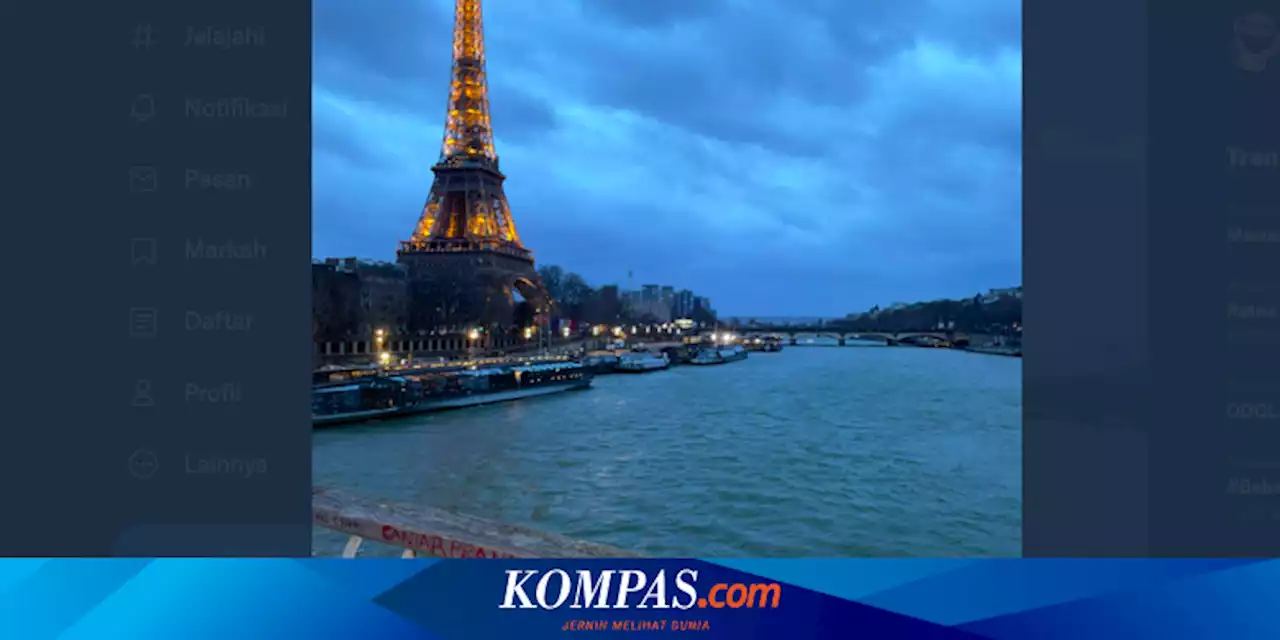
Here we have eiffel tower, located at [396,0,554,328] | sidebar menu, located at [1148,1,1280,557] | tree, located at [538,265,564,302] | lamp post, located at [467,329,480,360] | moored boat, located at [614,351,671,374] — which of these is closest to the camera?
sidebar menu, located at [1148,1,1280,557]

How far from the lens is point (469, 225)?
53.8 meters

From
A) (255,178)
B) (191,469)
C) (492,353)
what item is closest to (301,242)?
(255,178)

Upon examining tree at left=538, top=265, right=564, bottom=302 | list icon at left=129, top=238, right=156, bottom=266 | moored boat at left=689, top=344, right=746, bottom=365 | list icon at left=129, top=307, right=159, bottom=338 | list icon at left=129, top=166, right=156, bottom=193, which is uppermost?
tree at left=538, top=265, right=564, bottom=302

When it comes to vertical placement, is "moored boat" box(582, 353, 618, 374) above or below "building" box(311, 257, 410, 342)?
below

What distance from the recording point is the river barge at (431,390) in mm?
23656

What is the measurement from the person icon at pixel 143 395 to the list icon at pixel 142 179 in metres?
0.84

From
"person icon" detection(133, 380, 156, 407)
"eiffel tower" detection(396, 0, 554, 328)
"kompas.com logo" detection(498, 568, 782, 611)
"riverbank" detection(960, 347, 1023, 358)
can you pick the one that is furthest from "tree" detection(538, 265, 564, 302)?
"kompas.com logo" detection(498, 568, 782, 611)

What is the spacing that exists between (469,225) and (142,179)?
53179mm

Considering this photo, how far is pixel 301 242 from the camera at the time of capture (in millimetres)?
2775

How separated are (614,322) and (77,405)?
76362 millimetres

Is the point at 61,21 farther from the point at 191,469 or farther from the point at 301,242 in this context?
the point at 191,469

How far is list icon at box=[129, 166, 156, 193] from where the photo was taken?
2703 millimetres

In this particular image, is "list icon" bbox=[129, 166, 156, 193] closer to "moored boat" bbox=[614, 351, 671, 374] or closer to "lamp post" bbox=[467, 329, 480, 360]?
"lamp post" bbox=[467, 329, 480, 360]

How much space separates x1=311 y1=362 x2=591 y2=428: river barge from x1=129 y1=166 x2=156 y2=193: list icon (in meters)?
22.2
